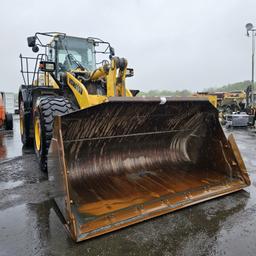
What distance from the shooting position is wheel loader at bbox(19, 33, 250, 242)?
2717 mm

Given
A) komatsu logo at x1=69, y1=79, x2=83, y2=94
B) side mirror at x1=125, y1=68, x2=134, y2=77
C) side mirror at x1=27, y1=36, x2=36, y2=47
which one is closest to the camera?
komatsu logo at x1=69, y1=79, x2=83, y2=94

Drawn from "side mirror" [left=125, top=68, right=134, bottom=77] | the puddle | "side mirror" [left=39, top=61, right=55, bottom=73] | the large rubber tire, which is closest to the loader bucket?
the large rubber tire

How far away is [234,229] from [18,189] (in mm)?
3038

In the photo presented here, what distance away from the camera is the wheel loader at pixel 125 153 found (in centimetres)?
272

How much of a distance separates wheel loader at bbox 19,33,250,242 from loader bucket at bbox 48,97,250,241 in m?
0.01

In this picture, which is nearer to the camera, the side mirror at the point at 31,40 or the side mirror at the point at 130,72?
the side mirror at the point at 130,72

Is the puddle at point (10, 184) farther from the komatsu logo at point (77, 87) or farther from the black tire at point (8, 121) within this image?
the black tire at point (8, 121)

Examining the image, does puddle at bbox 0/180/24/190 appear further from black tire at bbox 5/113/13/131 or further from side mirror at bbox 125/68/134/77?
black tire at bbox 5/113/13/131

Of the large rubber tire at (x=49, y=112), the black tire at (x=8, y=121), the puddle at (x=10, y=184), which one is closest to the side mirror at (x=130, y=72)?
the large rubber tire at (x=49, y=112)

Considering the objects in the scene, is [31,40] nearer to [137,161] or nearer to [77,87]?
[77,87]

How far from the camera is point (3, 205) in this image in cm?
323

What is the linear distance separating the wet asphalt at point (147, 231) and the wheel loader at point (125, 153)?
0.12m

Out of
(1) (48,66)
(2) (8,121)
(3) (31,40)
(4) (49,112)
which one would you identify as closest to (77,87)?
(4) (49,112)

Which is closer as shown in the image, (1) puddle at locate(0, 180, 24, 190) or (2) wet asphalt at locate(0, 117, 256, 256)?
(2) wet asphalt at locate(0, 117, 256, 256)
